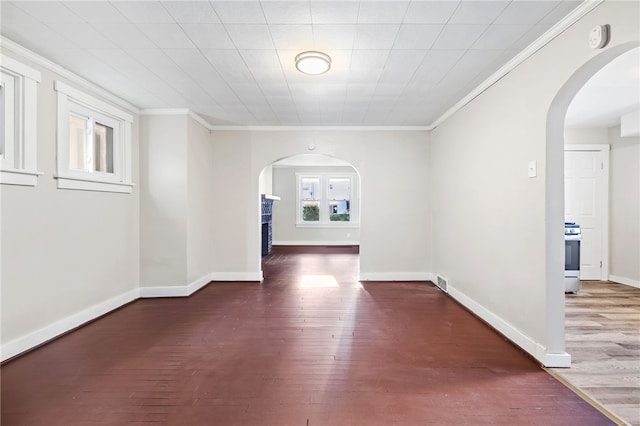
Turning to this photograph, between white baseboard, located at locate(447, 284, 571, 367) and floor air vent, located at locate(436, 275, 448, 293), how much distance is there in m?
0.47

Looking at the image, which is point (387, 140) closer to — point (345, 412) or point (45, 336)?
point (345, 412)

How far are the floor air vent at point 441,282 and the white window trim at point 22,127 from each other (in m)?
4.67

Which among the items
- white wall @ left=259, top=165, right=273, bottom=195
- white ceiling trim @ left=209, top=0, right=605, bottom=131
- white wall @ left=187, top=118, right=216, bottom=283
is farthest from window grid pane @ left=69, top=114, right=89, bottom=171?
white wall @ left=259, top=165, right=273, bottom=195

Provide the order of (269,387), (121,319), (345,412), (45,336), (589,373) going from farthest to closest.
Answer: (121,319), (45,336), (589,373), (269,387), (345,412)

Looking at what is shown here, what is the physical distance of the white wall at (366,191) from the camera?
488cm

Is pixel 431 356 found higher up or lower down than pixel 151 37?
lower down

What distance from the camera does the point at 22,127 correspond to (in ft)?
8.21

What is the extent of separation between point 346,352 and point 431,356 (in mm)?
685

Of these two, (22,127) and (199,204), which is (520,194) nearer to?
(199,204)

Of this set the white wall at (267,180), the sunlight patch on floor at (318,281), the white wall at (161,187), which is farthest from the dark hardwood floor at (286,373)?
the white wall at (267,180)

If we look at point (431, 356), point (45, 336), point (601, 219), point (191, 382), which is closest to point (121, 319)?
point (45, 336)

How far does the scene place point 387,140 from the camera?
4.88 m

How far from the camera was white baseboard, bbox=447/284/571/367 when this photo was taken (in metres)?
2.25

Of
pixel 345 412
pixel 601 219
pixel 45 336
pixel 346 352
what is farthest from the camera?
pixel 601 219
